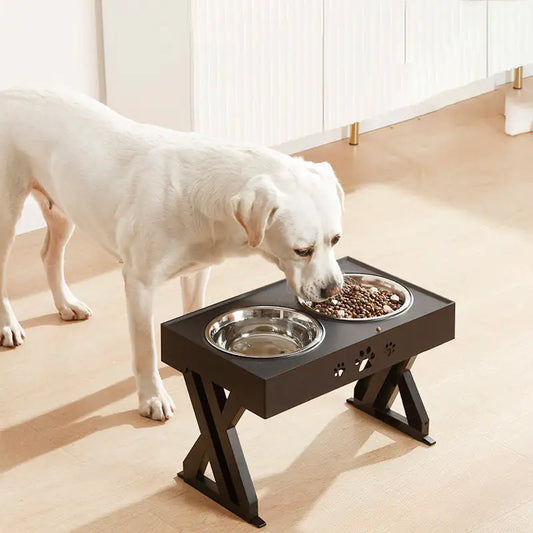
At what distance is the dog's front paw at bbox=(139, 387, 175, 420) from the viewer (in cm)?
281

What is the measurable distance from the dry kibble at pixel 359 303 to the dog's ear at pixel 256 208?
235 mm

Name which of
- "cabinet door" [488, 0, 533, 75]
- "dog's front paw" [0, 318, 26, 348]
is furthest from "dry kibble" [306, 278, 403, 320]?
"cabinet door" [488, 0, 533, 75]

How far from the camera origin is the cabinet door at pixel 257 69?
3.90 m

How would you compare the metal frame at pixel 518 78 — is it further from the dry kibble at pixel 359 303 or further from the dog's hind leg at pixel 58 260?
the dry kibble at pixel 359 303

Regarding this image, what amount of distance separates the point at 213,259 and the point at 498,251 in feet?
4.87

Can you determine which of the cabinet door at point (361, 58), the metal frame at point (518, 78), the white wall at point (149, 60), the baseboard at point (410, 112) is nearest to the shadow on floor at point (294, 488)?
the white wall at point (149, 60)

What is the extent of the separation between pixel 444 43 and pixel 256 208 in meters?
2.59

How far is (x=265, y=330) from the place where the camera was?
2545 mm

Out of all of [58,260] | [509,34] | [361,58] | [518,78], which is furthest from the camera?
[518,78]

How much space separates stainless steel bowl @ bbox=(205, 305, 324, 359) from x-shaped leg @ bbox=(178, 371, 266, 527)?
12 cm

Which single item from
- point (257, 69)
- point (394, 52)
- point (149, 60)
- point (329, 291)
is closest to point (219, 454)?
point (329, 291)

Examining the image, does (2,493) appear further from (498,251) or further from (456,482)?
(498,251)

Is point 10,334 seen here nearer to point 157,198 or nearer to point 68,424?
point 68,424

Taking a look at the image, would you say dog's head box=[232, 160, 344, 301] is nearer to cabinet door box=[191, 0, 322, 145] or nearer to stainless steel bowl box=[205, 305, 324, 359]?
stainless steel bowl box=[205, 305, 324, 359]
